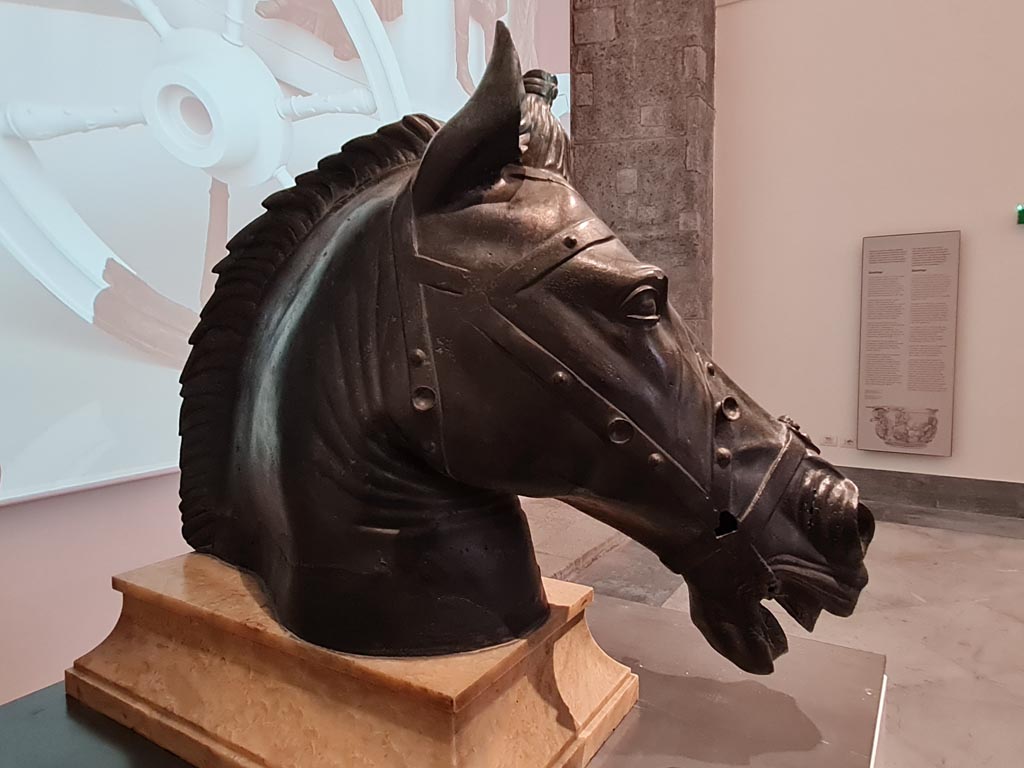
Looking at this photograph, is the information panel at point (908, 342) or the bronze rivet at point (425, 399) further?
the information panel at point (908, 342)

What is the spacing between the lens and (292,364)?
0.67 m

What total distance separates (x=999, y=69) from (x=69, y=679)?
4.06m

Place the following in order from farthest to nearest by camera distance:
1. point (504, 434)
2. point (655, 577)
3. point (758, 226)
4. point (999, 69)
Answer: point (758, 226), point (999, 69), point (655, 577), point (504, 434)

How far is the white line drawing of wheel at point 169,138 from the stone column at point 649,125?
2.19 meters

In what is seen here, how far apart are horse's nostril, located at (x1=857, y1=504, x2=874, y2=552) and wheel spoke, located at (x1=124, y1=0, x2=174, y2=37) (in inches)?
56.1

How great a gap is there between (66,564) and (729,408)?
1.28 meters

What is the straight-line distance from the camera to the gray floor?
5.36 ft

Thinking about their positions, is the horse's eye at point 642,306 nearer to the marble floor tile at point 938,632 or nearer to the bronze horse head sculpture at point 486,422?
the bronze horse head sculpture at point 486,422

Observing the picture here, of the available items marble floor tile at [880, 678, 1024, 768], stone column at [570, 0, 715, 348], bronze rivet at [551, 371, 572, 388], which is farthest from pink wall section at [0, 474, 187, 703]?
stone column at [570, 0, 715, 348]

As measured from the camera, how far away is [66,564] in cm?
134

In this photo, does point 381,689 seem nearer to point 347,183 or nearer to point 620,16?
point 347,183

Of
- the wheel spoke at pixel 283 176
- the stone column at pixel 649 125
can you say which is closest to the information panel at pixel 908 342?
the stone column at pixel 649 125

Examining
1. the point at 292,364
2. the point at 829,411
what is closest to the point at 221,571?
the point at 292,364

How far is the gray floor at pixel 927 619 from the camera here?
1.63m
